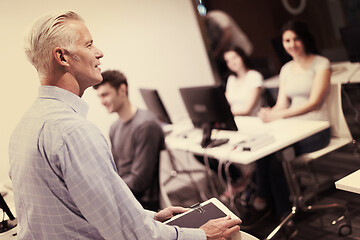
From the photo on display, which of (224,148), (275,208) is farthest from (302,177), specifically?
(224,148)

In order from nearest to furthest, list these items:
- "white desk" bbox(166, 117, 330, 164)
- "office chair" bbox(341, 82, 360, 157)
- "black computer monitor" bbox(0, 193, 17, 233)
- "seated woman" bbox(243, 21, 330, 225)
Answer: "black computer monitor" bbox(0, 193, 17, 233) < "office chair" bbox(341, 82, 360, 157) < "white desk" bbox(166, 117, 330, 164) < "seated woman" bbox(243, 21, 330, 225)

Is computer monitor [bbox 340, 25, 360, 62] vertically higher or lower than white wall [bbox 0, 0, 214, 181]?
lower

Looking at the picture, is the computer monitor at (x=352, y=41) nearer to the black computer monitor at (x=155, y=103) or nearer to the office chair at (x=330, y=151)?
the office chair at (x=330, y=151)

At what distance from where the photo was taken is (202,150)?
9.07ft

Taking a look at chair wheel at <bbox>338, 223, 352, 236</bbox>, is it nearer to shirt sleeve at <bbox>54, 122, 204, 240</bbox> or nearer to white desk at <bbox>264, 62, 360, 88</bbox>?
white desk at <bbox>264, 62, 360, 88</bbox>

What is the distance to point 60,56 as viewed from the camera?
1269 millimetres

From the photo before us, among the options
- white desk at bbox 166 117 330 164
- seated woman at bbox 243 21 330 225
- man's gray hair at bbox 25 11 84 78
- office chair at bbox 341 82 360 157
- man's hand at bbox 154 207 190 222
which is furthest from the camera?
seated woman at bbox 243 21 330 225

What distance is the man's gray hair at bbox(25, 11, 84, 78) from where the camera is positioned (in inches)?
49.3

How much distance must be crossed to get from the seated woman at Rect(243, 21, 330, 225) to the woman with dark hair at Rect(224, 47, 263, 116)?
45cm

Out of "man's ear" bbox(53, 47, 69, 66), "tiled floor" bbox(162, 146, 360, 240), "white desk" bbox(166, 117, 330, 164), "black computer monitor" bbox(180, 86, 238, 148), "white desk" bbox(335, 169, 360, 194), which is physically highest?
"man's ear" bbox(53, 47, 69, 66)

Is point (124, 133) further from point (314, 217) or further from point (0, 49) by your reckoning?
point (314, 217)

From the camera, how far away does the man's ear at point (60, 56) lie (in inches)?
49.4

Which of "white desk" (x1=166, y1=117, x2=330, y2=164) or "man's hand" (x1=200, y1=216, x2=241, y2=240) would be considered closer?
"man's hand" (x1=200, y1=216, x2=241, y2=240)

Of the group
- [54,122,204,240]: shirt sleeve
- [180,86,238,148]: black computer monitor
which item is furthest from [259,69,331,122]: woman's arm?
[54,122,204,240]: shirt sleeve
